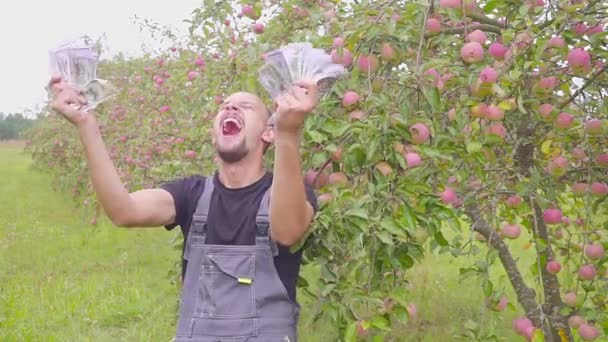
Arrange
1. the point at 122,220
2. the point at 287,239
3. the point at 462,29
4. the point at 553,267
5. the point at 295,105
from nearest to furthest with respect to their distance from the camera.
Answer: the point at 295,105 → the point at 287,239 → the point at 122,220 → the point at 462,29 → the point at 553,267

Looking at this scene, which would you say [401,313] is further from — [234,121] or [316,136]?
[234,121]

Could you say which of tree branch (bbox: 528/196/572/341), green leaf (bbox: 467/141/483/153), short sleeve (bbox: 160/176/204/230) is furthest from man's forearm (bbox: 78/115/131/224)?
tree branch (bbox: 528/196/572/341)

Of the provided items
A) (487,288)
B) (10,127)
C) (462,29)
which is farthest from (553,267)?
(10,127)

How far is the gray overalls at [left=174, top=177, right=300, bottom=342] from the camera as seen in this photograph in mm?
1729

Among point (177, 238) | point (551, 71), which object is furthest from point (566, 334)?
point (177, 238)

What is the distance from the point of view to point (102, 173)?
1747 mm

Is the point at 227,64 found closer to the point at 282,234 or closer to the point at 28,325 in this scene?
the point at 282,234

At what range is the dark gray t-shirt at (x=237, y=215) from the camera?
180 centimetres

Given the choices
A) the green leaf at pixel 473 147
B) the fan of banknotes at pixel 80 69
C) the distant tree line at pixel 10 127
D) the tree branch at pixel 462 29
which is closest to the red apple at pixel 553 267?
the tree branch at pixel 462 29

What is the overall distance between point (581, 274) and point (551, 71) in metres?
0.70

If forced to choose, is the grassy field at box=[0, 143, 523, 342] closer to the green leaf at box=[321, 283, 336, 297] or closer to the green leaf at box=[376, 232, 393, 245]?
the green leaf at box=[321, 283, 336, 297]

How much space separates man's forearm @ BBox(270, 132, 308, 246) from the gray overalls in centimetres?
12

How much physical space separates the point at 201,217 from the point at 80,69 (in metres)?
0.45

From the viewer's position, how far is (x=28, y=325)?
4.25 metres
